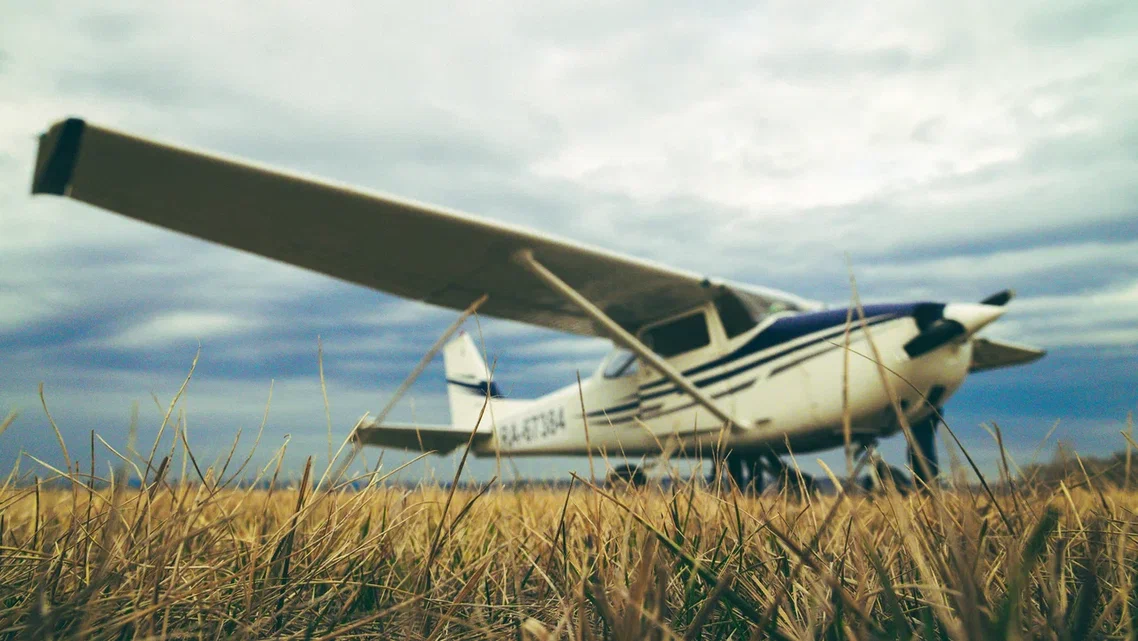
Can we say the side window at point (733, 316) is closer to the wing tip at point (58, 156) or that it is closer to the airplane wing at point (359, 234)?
the airplane wing at point (359, 234)

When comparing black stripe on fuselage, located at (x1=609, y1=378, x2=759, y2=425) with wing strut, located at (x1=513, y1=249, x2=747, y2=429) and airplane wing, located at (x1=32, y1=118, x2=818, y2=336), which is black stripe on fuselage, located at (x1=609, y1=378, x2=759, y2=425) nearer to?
wing strut, located at (x1=513, y1=249, x2=747, y2=429)

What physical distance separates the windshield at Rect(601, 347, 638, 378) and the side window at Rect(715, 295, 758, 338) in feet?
3.96

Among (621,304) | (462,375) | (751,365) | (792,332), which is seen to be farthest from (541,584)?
(462,375)

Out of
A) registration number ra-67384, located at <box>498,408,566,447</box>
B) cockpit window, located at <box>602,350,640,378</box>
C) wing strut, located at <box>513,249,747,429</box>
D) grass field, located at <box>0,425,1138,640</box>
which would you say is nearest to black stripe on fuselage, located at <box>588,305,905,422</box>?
cockpit window, located at <box>602,350,640,378</box>

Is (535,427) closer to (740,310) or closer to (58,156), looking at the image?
(740,310)

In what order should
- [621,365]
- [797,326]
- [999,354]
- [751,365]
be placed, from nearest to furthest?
[797,326] → [751,365] → [621,365] → [999,354]

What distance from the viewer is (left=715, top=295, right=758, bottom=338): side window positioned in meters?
6.82

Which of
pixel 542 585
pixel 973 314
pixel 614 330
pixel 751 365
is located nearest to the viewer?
pixel 542 585

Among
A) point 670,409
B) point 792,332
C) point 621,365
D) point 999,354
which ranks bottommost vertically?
point 670,409

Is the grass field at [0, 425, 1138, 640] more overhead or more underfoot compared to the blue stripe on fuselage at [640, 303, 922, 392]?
more underfoot

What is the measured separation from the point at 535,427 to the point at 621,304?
287 cm

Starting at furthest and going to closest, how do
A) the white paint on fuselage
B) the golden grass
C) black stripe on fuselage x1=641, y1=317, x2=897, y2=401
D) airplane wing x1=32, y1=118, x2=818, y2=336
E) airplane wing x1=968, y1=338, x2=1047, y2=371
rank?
airplane wing x1=968, y1=338, x2=1047, y2=371, black stripe on fuselage x1=641, y1=317, x2=897, y2=401, the white paint on fuselage, airplane wing x1=32, y1=118, x2=818, y2=336, the golden grass

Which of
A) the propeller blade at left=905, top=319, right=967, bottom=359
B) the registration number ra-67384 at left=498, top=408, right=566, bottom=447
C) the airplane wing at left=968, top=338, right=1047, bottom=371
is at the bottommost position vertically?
the registration number ra-67384 at left=498, top=408, right=566, bottom=447

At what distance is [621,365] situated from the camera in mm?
7812
